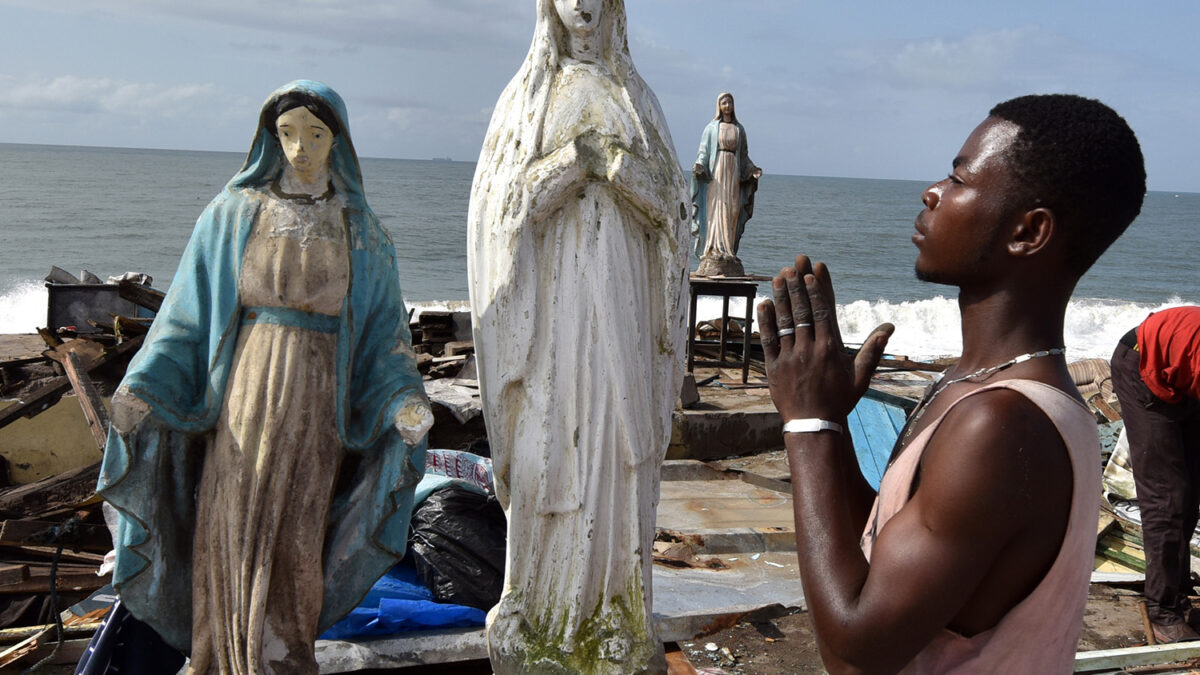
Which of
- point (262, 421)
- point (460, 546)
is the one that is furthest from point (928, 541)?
point (460, 546)

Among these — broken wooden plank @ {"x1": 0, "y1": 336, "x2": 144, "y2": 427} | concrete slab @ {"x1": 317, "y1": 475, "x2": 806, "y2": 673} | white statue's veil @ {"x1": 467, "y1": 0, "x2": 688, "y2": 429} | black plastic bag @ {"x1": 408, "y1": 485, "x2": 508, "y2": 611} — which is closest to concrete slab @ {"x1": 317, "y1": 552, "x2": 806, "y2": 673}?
concrete slab @ {"x1": 317, "y1": 475, "x2": 806, "y2": 673}

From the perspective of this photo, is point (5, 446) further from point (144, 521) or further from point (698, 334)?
point (698, 334)

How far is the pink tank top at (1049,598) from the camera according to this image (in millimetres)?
1471

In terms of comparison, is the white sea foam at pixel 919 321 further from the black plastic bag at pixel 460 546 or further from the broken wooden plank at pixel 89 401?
the black plastic bag at pixel 460 546

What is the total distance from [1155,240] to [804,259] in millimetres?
66241

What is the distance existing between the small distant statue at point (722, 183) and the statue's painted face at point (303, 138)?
9.70 metres

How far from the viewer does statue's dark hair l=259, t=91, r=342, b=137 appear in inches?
139

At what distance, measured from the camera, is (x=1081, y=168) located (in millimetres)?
1514

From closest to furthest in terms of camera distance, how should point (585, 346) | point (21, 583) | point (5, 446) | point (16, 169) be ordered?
point (585, 346) < point (21, 583) < point (5, 446) < point (16, 169)

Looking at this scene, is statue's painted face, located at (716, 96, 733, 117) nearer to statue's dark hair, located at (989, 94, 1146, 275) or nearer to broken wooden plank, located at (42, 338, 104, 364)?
broken wooden plank, located at (42, 338, 104, 364)

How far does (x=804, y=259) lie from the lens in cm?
167

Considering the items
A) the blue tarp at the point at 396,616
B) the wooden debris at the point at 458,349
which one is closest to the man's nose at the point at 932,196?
the blue tarp at the point at 396,616

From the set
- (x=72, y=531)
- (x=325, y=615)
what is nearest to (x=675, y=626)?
(x=325, y=615)

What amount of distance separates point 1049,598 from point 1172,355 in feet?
15.7
